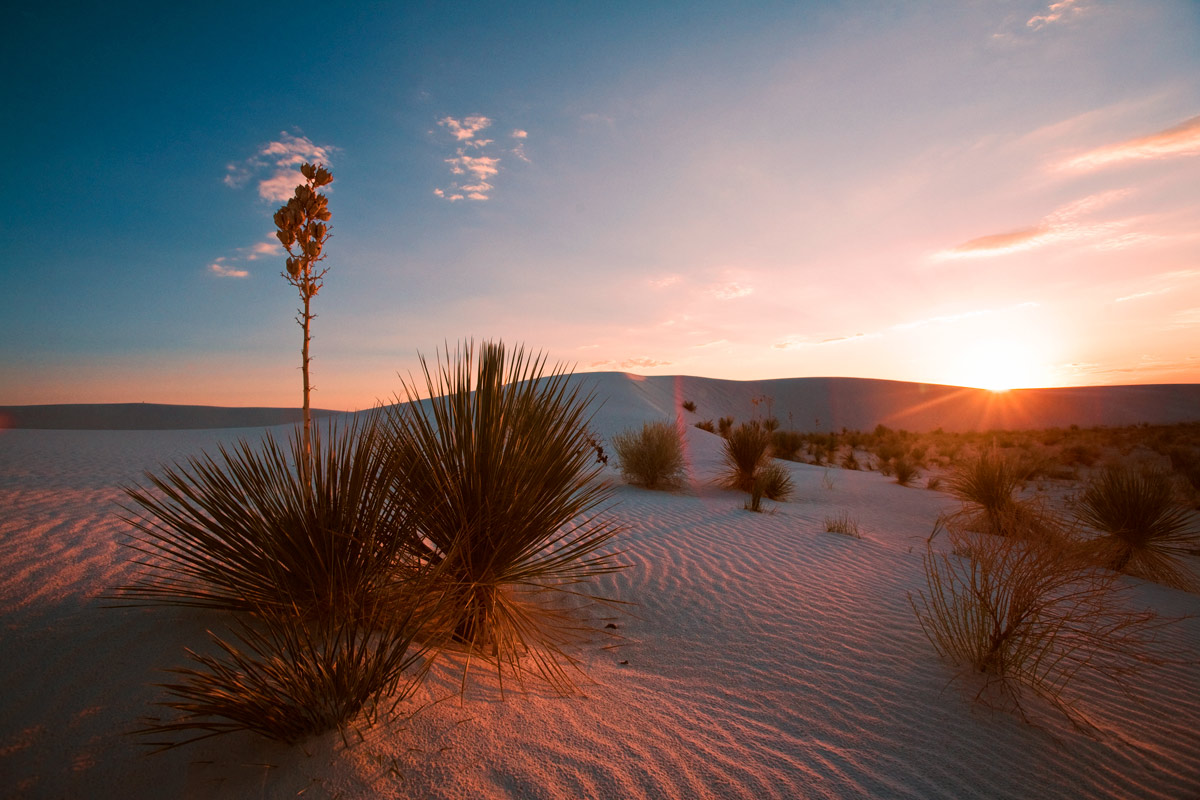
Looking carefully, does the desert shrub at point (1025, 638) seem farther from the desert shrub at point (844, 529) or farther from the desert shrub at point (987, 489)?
the desert shrub at point (987, 489)

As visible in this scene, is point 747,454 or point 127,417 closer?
point 747,454

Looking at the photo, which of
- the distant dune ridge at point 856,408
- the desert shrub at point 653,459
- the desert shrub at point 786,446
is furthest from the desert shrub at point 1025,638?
the distant dune ridge at point 856,408

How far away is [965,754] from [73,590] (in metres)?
A: 4.85

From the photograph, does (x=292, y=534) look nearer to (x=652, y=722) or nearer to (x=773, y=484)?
(x=652, y=722)

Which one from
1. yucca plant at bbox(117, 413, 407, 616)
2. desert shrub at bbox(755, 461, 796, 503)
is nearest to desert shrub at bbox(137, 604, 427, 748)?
yucca plant at bbox(117, 413, 407, 616)

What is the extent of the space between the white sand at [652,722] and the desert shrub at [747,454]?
224 inches

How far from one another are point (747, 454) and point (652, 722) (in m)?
8.28

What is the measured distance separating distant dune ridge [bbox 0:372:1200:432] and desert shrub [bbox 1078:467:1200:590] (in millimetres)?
24970

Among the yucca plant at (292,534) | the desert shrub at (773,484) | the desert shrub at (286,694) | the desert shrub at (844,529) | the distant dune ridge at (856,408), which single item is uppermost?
the distant dune ridge at (856,408)

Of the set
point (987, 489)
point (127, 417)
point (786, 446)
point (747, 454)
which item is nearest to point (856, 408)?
point (786, 446)

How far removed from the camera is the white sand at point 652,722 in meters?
1.77

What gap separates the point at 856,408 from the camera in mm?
48156

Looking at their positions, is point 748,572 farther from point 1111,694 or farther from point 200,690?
point 200,690

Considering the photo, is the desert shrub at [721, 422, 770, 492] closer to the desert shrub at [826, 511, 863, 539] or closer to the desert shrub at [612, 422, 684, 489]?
the desert shrub at [612, 422, 684, 489]
